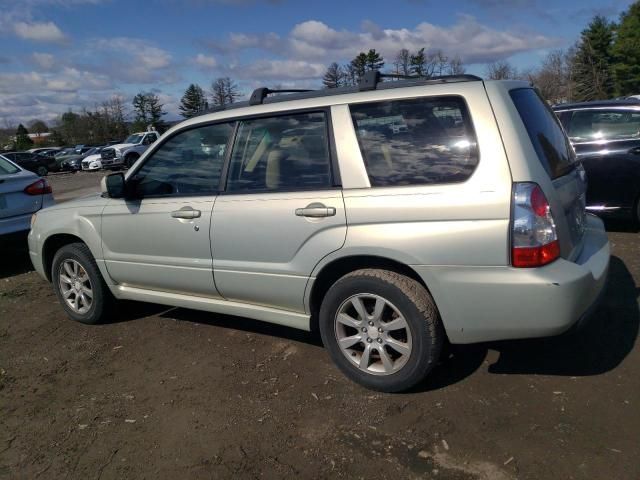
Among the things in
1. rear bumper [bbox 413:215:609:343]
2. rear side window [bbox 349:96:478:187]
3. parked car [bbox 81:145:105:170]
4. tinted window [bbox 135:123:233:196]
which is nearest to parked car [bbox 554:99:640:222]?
rear bumper [bbox 413:215:609:343]

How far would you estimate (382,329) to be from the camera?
10.6ft

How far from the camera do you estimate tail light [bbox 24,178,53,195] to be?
7.14 meters

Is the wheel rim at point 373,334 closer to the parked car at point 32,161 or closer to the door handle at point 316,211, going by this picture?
the door handle at point 316,211

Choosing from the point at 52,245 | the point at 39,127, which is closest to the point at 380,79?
the point at 52,245

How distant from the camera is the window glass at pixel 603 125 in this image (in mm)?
6602

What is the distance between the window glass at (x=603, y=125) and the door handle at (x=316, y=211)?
16.3 ft

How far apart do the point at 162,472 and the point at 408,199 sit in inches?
75.6

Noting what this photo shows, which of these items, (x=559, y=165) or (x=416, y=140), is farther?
(x=559, y=165)

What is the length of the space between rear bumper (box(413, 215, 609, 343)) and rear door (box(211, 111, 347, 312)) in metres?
0.71

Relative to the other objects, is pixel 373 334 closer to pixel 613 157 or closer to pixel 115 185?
pixel 115 185

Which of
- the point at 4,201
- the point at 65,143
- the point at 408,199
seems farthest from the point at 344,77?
the point at 65,143

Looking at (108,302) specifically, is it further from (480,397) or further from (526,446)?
(526,446)

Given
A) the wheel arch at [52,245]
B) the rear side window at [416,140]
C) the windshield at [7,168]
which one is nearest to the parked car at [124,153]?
the windshield at [7,168]

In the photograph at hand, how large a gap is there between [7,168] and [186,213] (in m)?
4.96
